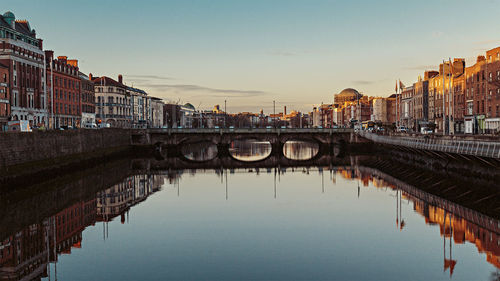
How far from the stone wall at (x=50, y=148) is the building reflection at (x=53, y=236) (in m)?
8.05

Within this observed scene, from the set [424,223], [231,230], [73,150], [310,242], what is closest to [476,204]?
[424,223]

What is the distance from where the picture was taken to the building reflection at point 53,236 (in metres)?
21.0

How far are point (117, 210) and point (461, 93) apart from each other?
7515 centimetres

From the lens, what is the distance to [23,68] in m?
73.3

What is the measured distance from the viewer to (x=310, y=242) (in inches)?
981

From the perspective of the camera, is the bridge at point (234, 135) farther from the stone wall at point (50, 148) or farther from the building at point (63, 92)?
the stone wall at point (50, 148)

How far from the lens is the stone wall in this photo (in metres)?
41.0

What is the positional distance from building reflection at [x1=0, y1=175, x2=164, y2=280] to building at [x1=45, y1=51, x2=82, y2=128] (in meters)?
50.4

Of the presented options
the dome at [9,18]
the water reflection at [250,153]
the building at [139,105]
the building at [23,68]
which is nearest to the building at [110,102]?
the building at [139,105]

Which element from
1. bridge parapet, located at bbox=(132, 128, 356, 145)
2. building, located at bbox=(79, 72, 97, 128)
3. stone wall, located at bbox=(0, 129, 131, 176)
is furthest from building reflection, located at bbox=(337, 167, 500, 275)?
building, located at bbox=(79, 72, 97, 128)

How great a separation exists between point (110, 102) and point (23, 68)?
56781mm

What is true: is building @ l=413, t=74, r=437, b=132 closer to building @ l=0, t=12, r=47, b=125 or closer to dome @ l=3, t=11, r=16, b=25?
building @ l=0, t=12, r=47, b=125

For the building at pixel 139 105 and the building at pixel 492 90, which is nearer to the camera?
the building at pixel 492 90

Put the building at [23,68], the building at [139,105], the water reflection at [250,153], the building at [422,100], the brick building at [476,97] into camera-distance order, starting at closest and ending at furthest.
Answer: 1. the building at [23,68]
2. the brick building at [476,97]
3. the water reflection at [250,153]
4. the building at [422,100]
5. the building at [139,105]
